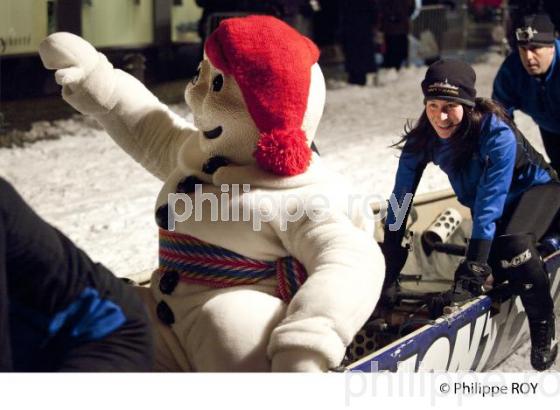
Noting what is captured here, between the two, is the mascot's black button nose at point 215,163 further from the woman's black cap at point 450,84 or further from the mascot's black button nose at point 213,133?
the woman's black cap at point 450,84

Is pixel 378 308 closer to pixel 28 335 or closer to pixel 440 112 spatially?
pixel 440 112

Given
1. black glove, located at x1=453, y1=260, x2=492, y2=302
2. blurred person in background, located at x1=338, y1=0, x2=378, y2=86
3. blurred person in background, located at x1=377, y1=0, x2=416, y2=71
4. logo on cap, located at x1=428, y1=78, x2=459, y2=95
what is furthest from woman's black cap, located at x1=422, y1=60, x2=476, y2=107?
blurred person in background, located at x1=338, y1=0, x2=378, y2=86

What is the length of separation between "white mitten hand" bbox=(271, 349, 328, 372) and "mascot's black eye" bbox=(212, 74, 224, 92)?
362 mm

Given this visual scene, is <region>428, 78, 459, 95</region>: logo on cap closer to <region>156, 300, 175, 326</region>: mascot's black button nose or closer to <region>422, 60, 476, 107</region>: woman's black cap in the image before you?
<region>422, 60, 476, 107</region>: woman's black cap

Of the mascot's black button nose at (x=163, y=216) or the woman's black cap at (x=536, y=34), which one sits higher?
the woman's black cap at (x=536, y=34)

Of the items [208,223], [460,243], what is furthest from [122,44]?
[208,223]

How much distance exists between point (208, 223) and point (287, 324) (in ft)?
0.65

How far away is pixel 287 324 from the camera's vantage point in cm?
101

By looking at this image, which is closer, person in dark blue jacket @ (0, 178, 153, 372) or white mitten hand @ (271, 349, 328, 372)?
person in dark blue jacket @ (0, 178, 153, 372)

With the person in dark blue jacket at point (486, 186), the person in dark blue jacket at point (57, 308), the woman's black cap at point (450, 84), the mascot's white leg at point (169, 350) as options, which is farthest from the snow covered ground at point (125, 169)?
the person in dark blue jacket at point (57, 308)

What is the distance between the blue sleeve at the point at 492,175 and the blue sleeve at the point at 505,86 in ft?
1.03

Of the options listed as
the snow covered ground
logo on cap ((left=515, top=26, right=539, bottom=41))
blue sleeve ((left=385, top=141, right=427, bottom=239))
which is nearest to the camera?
blue sleeve ((left=385, top=141, right=427, bottom=239))

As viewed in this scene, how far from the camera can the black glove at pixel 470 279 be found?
143 centimetres

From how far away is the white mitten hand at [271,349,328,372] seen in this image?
97 cm
